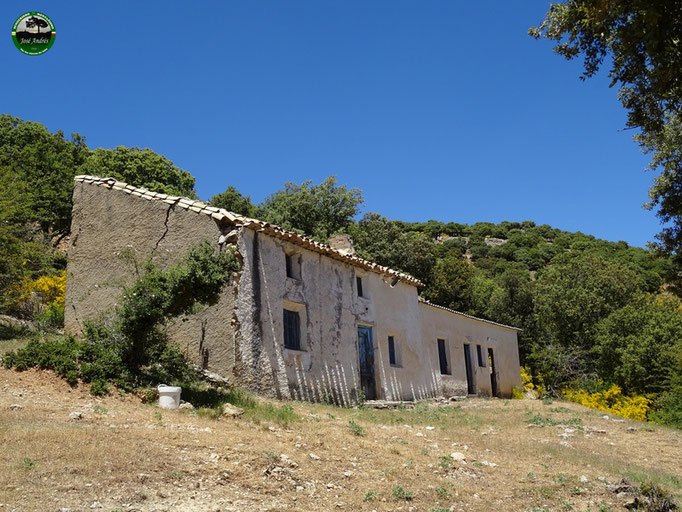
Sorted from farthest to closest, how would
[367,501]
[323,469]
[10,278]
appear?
[10,278]
[323,469]
[367,501]

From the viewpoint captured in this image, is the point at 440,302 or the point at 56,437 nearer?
the point at 56,437

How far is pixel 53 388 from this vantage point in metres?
12.1

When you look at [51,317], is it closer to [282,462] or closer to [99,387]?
[99,387]

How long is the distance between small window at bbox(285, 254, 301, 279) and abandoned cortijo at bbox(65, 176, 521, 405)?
29mm

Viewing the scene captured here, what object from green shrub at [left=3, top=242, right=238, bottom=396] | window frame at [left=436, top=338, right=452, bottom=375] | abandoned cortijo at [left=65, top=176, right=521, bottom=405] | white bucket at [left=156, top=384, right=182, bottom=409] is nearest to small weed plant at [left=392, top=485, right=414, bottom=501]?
green shrub at [left=3, top=242, right=238, bottom=396]

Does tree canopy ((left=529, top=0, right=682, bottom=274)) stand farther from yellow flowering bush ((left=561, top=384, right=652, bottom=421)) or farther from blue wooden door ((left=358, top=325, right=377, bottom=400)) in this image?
yellow flowering bush ((left=561, top=384, right=652, bottom=421))

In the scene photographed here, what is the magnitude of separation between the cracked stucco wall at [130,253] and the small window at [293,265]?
2.42 m

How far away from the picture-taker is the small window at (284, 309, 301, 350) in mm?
17438

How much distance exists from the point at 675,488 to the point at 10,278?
16.9m

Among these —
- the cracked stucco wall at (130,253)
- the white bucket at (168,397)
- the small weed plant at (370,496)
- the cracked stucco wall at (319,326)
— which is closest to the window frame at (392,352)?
the cracked stucco wall at (319,326)

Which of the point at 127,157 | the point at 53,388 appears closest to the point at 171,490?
the point at 53,388

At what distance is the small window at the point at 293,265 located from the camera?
18.0 metres

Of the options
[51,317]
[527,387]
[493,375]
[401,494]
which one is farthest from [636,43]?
[527,387]

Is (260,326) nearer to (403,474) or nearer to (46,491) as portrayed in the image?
(403,474)
